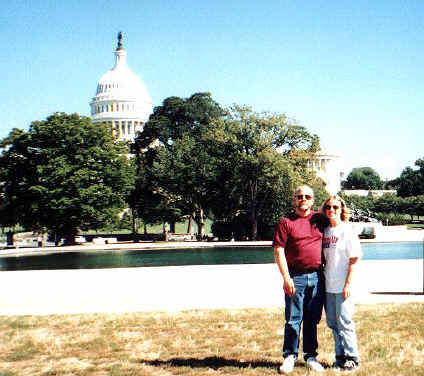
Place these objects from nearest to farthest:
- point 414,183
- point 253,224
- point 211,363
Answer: point 211,363 → point 253,224 → point 414,183

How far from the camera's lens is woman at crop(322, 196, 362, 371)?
5.57 m

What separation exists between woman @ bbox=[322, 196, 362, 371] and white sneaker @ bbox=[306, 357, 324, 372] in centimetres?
17

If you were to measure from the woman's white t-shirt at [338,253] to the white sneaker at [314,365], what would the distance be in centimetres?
76

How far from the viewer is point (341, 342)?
571 centimetres

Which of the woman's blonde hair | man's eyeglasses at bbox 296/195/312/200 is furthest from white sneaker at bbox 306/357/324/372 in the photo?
man's eyeglasses at bbox 296/195/312/200

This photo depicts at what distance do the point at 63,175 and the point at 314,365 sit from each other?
3370 cm

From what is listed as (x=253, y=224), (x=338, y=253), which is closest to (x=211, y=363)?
(x=338, y=253)

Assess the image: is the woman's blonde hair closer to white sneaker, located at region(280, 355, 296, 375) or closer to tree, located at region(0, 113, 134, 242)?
white sneaker, located at region(280, 355, 296, 375)

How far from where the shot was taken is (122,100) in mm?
101312

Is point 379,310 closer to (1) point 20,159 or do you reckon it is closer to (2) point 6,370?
(2) point 6,370

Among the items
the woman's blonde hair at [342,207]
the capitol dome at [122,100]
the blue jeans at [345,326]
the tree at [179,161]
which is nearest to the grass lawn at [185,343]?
the blue jeans at [345,326]

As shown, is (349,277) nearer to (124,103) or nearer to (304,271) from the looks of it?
(304,271)

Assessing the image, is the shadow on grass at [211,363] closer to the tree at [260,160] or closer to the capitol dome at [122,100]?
the tree at [260,160]

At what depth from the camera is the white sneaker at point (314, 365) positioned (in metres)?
5.61
